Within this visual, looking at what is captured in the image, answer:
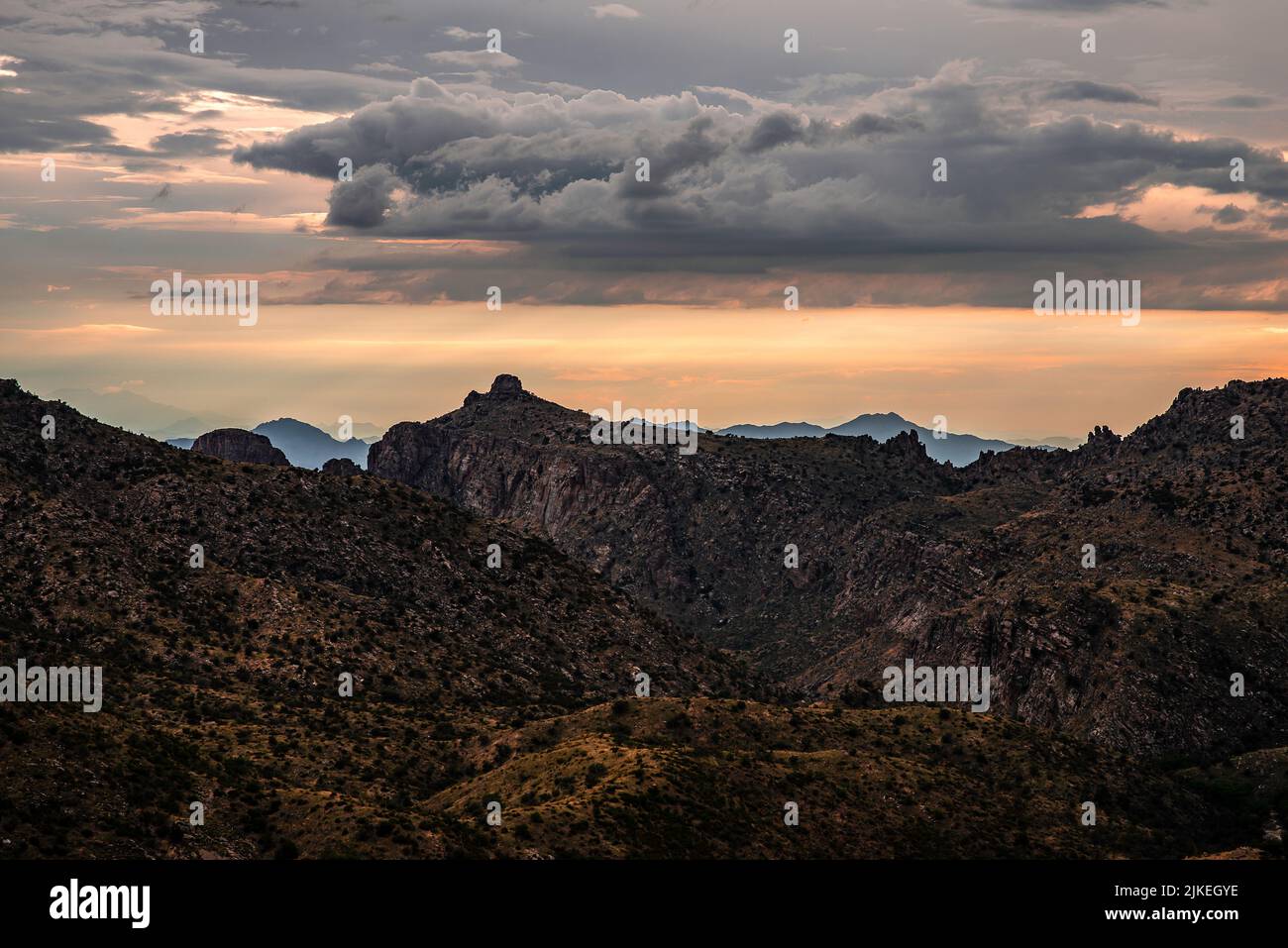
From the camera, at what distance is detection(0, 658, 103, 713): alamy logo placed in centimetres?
11756

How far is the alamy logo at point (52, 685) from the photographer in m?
118

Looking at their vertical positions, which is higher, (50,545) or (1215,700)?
(50,545)

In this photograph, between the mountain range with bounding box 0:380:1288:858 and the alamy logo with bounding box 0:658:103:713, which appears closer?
the mountain range with bounding box 0:380:1288:858

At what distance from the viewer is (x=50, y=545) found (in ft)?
520

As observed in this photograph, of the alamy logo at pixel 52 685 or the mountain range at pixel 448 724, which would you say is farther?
the alamy logo at pixel 52 685

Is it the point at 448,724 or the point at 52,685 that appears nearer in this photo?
the point at 52,685

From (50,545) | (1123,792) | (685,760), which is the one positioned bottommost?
(1123,792)

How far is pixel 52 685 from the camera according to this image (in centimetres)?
12362

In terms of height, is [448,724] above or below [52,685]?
below
